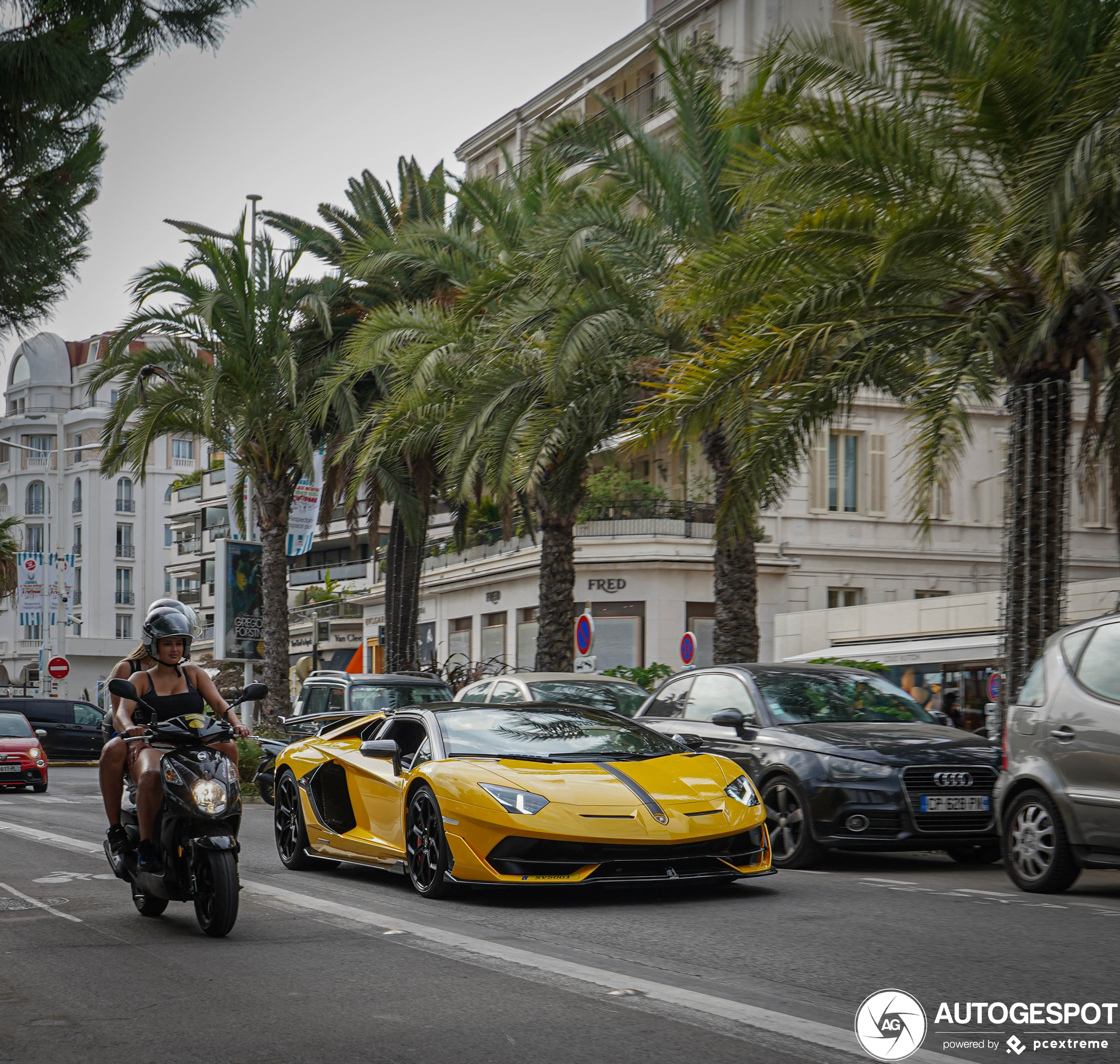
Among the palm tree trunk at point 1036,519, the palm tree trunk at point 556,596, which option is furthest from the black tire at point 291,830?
the palm tree trunk at point 556,596

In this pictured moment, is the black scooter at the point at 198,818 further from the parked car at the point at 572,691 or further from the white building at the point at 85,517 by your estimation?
the white building at the point at 85,517

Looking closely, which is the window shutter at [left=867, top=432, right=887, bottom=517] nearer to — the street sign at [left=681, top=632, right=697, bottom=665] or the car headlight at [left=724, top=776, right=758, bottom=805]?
the street sign at [left=681, top=632, right=697, bottom=665]

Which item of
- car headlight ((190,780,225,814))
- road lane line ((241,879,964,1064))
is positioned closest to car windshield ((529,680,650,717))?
road lane line ((241,879,964,1064))

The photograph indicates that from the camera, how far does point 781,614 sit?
144 feet

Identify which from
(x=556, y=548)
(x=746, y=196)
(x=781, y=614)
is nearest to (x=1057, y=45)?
(x=746, y=196)

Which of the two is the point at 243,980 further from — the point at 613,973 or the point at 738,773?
the point at 738,773

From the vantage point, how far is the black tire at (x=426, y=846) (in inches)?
381

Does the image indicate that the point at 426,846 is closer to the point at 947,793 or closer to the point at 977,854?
the point at 947,793

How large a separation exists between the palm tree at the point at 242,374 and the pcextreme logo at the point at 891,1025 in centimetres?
2115

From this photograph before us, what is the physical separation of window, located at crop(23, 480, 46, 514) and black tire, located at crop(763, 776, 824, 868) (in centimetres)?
10617

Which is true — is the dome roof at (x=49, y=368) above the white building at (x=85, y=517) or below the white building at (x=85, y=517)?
above

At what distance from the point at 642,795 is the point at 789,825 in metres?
2.76

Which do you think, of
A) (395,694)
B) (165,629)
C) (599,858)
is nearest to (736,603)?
(395,694)

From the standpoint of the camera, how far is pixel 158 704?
8.56m
